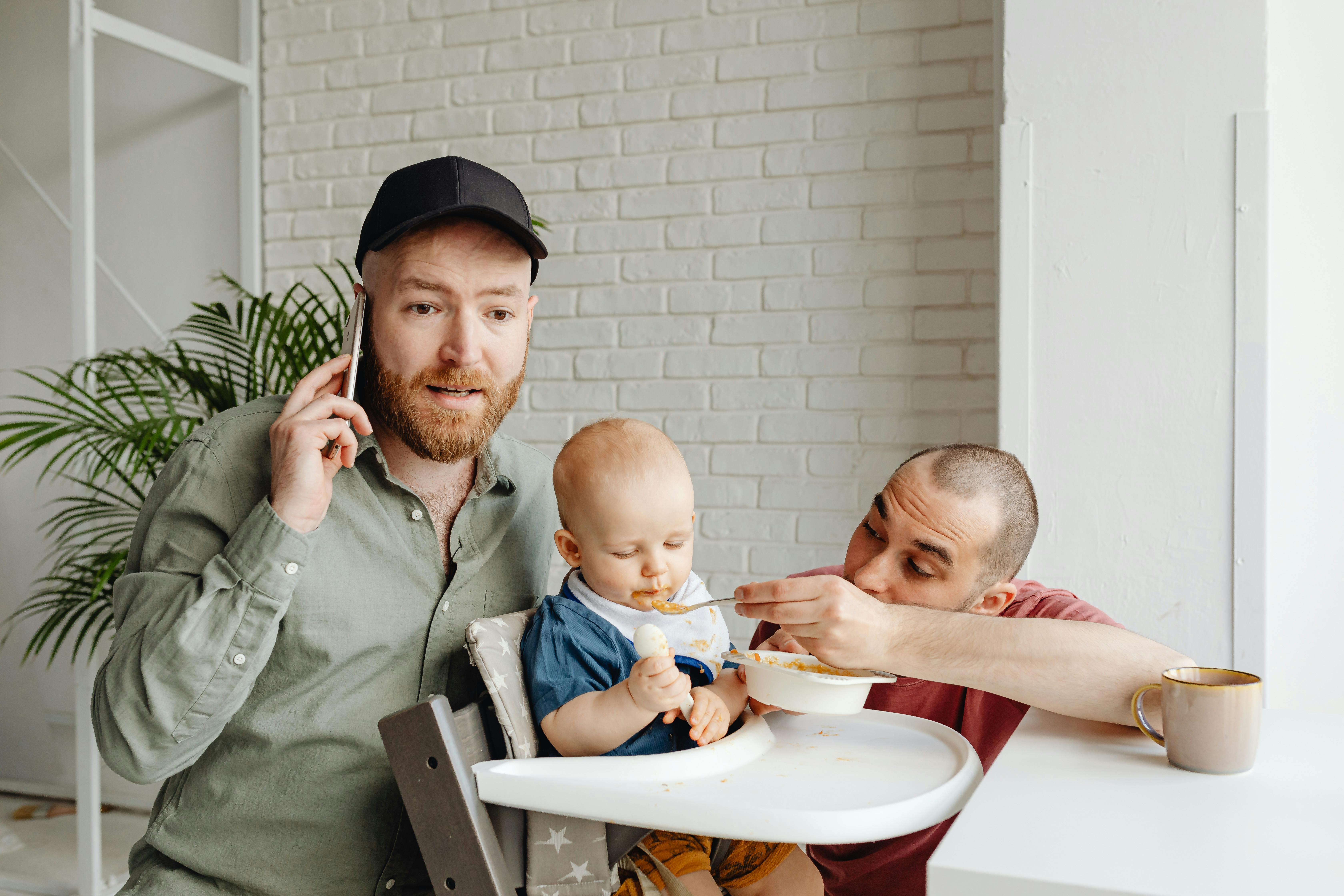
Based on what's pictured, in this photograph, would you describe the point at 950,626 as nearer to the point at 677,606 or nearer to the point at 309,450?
the point at 677,606

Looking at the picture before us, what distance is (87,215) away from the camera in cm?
351

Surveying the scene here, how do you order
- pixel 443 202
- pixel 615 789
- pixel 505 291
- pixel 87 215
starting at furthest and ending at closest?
pixel 87 215, pixel 505 291, pixel 443 202, pixel 615 789

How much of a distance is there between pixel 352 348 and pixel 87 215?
2481mm

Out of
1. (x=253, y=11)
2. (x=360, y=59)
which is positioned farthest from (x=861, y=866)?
(x=253, y=11)

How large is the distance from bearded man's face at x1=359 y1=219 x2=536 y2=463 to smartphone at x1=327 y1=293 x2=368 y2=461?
0.16ft

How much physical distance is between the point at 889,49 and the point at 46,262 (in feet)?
11.3

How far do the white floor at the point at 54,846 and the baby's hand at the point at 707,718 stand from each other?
9.72ft

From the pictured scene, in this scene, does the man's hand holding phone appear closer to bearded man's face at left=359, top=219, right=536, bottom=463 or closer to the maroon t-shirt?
bearded man's face at left=359, top=219, right=536, bottom=463

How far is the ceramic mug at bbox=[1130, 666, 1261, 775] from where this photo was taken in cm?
120

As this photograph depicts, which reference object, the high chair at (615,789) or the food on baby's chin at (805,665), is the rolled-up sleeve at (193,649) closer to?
the high chair at (615,789)

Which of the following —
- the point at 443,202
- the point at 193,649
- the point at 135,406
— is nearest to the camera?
the point at 193,649

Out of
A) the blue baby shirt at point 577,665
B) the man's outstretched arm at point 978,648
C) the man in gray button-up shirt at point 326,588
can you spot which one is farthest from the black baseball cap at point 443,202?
the man's outstretched arm at point 978,648

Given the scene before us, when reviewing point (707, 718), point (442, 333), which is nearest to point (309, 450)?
point (442, 333)

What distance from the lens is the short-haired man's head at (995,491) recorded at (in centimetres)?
172
